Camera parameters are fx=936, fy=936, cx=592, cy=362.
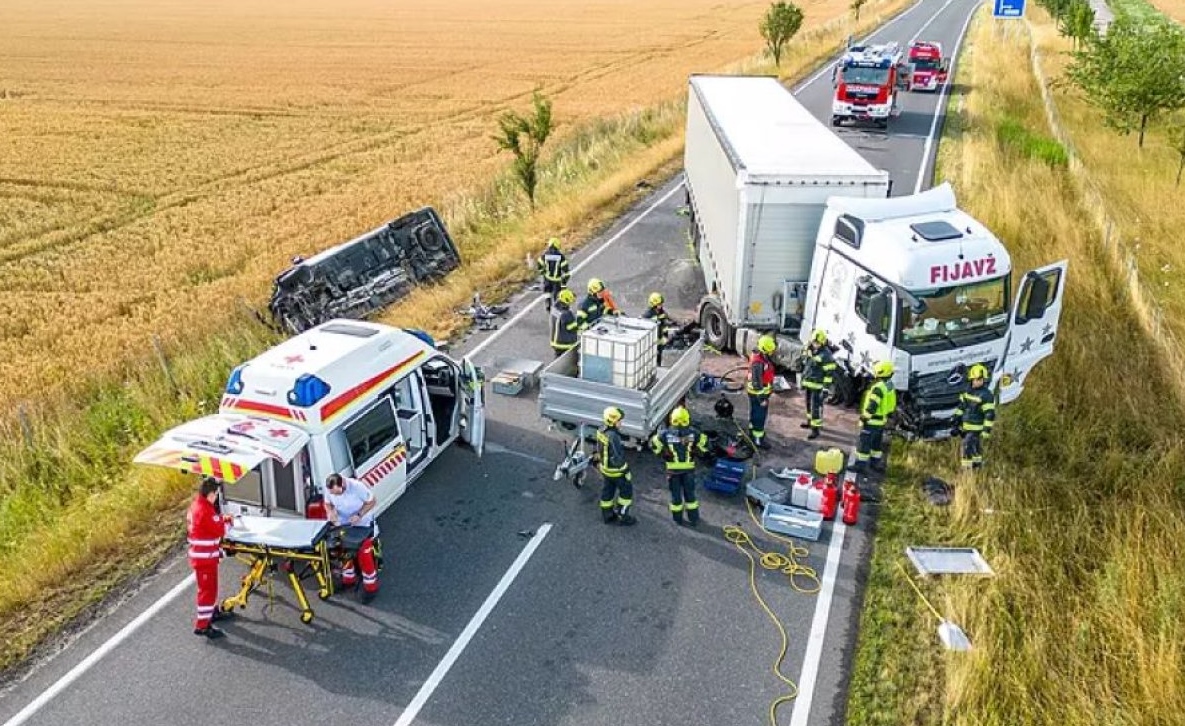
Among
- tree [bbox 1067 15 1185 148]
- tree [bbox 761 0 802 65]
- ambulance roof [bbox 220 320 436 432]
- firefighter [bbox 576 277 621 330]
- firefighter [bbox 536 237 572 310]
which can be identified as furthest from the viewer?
tree [bbox 761 0 802 65]

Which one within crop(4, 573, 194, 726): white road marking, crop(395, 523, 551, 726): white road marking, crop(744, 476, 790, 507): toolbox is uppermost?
crop(744, 476, 790, 507): toolbox

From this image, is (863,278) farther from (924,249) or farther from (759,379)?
(759,379)

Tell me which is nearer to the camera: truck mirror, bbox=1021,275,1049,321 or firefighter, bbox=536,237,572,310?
truck mirror, bbox=1021,275,1049,321

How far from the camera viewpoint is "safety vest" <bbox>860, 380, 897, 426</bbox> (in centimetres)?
1140

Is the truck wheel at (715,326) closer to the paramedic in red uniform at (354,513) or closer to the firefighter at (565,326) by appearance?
the firefighter at (565,326)

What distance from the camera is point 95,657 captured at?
8.94 meters

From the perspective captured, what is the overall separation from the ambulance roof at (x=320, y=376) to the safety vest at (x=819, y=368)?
5206mm

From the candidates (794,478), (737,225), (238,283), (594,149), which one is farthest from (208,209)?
(794,478)

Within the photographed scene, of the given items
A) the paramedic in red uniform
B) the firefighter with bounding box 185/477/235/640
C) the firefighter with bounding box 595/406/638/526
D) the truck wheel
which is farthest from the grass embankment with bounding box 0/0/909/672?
the firefighter with bounding box 595/406/638/526

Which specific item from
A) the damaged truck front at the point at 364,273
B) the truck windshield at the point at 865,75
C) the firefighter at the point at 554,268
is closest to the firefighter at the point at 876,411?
the firefighter at the point at 554,268

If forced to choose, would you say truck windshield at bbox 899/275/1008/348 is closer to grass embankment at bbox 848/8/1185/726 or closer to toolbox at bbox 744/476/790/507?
grass embankment at bbox 848/8/1185/726

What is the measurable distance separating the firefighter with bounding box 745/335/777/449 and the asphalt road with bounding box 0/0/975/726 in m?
1.48

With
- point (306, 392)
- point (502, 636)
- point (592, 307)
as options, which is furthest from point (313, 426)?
point (592, 307)

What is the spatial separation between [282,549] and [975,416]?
8113mm
